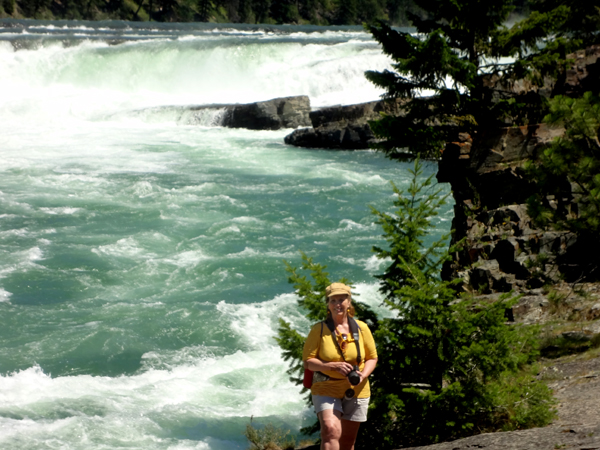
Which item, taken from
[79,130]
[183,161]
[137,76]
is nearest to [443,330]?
[183,161]

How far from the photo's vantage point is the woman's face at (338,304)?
224 inches

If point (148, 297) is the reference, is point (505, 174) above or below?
above

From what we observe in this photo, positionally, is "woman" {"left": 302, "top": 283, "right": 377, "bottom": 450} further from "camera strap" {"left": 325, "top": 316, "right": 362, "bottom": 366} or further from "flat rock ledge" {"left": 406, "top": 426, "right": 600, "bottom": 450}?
"flat rock ledge" {"left": 406, "top": 426, "right": 600, "bottom": 450}

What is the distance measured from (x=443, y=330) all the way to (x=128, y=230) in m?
13.3

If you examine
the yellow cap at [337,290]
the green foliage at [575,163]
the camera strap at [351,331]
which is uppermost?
the green foliage at [575,163]

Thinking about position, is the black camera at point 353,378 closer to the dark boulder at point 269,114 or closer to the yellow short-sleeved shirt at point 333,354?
the yellow short-sleeved shirt at point 333,354

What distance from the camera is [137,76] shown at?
150 feet

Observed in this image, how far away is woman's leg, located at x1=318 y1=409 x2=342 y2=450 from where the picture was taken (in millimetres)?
5684

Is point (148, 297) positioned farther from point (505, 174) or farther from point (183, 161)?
point (183, 161)

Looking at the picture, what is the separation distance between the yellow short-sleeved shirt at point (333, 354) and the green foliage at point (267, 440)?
10.3 feet

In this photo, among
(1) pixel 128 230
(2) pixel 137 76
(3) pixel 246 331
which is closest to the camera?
(3) pixel 246 331

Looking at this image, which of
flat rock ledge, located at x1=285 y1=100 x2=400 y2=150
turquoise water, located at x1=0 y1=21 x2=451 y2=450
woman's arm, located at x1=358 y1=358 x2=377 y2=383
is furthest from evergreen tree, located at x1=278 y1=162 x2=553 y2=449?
flat rock ledge, located at x1=285 y1=100 x2=400 y2=150

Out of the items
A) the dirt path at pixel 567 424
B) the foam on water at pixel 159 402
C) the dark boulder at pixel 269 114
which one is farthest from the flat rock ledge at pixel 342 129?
the dirt path at pixel 567 424

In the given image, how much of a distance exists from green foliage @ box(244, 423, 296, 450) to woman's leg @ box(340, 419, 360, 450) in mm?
2839
